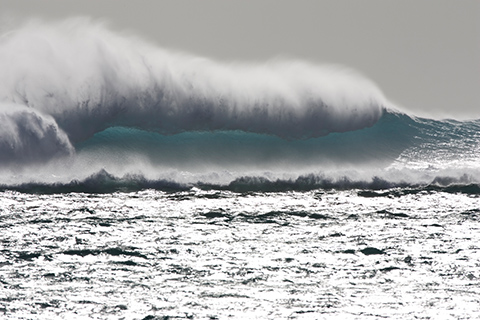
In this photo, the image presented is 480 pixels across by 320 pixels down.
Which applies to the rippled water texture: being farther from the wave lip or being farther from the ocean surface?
the wave lip

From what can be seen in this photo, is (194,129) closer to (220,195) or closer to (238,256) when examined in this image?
(220,195)

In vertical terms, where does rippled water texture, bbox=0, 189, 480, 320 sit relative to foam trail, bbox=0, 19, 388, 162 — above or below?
below

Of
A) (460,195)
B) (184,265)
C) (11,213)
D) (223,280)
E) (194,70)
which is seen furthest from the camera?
(194,70)

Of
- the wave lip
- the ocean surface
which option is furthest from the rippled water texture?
the wave lip

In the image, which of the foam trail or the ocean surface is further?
the foam trail

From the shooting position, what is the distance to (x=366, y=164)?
513 inches

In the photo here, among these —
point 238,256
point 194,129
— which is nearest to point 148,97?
point 194,129

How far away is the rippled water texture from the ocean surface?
0.10 feet

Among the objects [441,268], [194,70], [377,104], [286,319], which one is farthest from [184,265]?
[377,104]

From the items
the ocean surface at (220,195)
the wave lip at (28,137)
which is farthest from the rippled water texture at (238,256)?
the wave lip at (28,137)

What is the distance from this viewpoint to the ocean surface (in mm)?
6695

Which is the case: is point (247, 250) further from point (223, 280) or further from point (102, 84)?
point (102, 84)

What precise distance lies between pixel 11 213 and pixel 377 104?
8836 mm

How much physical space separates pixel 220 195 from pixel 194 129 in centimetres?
289
